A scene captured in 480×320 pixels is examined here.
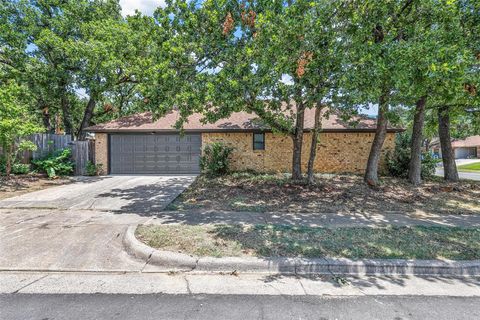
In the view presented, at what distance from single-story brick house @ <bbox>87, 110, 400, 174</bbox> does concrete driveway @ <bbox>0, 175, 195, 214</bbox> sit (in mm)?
2551

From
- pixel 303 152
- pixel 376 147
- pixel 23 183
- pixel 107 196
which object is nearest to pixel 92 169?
pixel 23 183

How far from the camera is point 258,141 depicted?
45.2 feet

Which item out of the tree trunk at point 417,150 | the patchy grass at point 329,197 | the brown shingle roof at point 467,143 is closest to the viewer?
the patchy grass at point 329,197

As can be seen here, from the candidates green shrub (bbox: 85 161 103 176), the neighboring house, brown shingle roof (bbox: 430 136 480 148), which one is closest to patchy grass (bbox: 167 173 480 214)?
green shrub (bbox: 85 161 103 176)

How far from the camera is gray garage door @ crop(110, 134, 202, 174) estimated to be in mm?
13984

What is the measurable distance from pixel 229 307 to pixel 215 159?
9.70 m

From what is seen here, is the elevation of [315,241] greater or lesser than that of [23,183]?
lesser

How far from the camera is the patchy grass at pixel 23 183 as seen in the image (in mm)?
9086

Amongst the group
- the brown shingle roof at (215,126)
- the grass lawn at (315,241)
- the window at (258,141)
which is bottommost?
the grass lawn at (315,241)

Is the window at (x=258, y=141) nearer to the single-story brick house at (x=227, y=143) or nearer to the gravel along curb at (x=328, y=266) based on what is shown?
the single-story brick house at (x=227, y=143)

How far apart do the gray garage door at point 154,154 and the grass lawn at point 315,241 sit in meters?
8.86

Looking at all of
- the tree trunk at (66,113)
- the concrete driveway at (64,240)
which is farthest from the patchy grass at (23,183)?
the tree trunk at (66,113)

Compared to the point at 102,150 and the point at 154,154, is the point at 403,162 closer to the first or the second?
the point at 154,154

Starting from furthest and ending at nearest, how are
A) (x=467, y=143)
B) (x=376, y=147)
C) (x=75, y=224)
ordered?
(x=467, y=143)
(x=376, y=147)
(x=75, y=224)
